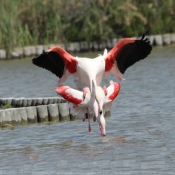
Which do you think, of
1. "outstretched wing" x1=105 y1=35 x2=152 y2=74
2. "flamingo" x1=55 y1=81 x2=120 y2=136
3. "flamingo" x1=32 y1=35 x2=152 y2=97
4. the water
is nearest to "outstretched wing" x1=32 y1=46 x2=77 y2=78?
"flamingo" x1=32 y1=35 x2=152 y2=97

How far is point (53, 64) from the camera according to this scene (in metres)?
12.9

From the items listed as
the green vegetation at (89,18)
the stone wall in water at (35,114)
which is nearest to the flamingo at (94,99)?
the stone wall in water at (35,114)

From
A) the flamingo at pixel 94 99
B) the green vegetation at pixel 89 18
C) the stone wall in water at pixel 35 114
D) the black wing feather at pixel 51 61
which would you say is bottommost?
the green vegetation at pixel 89 18

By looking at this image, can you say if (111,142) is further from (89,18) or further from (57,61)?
(89,18)

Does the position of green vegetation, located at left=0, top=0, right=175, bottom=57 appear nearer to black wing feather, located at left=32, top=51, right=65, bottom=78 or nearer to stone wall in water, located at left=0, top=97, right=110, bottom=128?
stone wall in water, located at left=0, top=97, right=110, bottom=128

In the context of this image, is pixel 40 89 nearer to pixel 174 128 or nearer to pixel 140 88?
pixel 140 88

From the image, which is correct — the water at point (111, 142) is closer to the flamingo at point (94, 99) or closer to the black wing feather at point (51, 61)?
the flamingo at point (94, 99)

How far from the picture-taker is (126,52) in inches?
511

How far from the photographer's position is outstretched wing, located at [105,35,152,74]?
12727 millimetres

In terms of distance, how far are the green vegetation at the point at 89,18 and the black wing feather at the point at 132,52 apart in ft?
63.0

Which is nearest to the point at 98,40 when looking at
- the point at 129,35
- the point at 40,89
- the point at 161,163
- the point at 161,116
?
the point at 129,35

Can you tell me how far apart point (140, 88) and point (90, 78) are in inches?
301

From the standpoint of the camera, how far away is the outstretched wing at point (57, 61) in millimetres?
12594

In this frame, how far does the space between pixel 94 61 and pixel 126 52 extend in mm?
818
